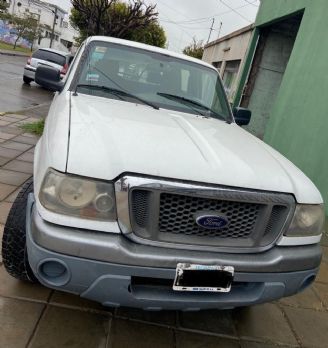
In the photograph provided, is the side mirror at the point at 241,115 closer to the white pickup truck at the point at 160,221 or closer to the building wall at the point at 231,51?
the white pickup truck at the point at 160,221

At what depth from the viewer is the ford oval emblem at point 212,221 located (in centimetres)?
204

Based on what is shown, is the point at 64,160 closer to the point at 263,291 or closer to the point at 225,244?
the point at 225,244

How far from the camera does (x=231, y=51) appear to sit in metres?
16.8

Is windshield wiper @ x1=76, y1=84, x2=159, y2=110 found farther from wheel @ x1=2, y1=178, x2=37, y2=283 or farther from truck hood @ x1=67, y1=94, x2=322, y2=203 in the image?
wheel @ x1=2, y1=178, x2=37, y2=283

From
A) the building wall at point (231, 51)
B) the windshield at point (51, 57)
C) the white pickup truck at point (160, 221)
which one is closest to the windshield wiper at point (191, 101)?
the white pickup truck at point (160, 221)

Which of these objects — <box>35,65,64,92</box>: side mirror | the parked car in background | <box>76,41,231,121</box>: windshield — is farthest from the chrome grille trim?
the parked car in background

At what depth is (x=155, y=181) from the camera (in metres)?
1.96

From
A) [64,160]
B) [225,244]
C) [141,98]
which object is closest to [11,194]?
[141,98]

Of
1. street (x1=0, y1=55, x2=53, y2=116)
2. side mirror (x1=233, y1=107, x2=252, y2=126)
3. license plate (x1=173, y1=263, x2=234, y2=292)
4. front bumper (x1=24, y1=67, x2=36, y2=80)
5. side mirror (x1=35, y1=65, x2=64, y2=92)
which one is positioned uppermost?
side mirror (x1=233, y1=107, x2=252, y2=126)

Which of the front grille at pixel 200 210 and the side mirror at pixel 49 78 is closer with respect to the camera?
the front grille at pixel 200 210

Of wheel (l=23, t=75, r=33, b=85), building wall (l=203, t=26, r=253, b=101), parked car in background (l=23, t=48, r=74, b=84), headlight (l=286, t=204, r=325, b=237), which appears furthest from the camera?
wheel (l=23, t=75, r=33, b=85)

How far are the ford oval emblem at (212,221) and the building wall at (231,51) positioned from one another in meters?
11.6

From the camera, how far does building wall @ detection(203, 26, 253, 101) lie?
545 inches

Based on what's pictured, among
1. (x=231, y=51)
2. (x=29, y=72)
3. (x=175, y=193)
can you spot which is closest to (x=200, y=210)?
(x=175, y=193)
